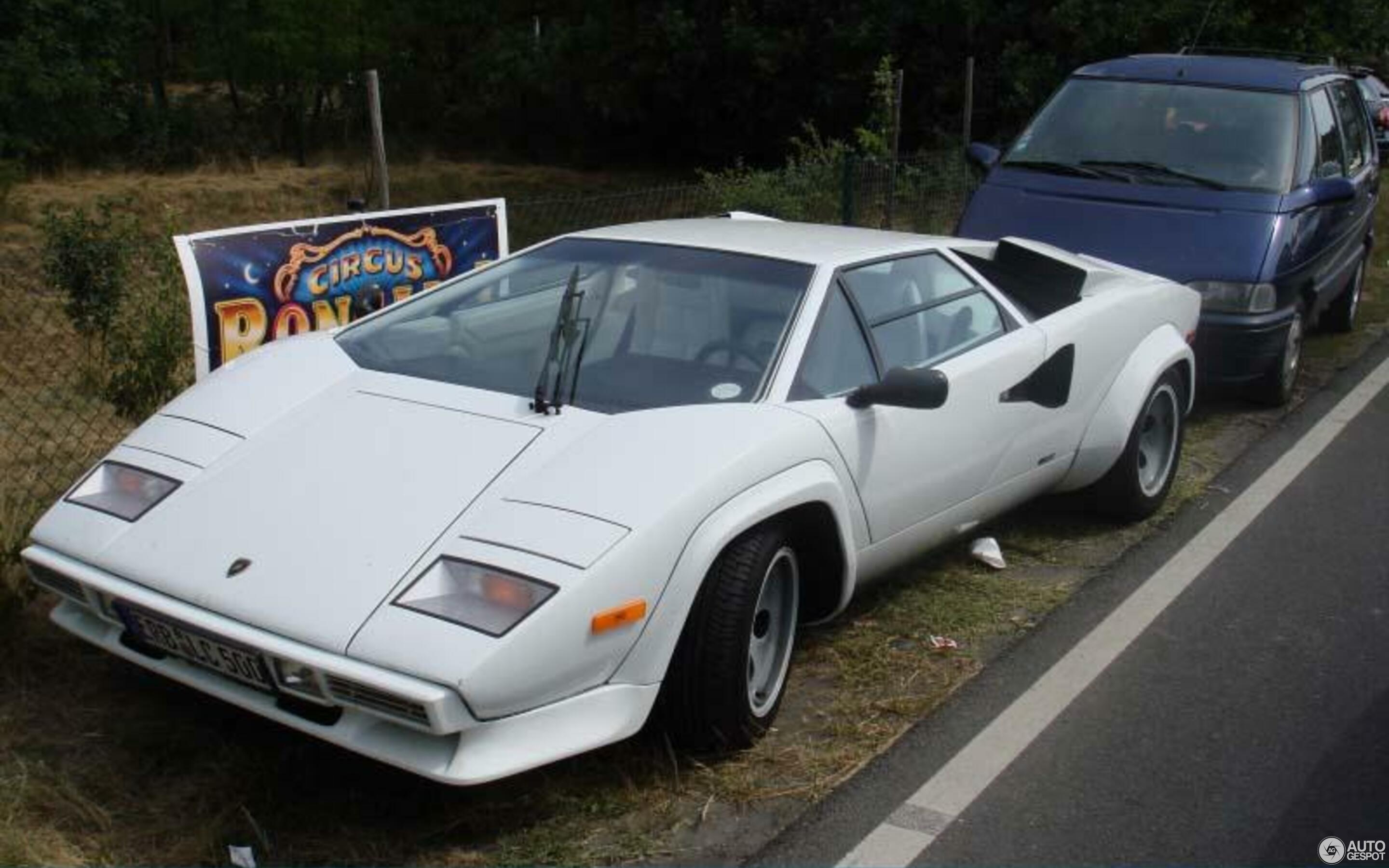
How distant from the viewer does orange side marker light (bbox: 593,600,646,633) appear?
330cm

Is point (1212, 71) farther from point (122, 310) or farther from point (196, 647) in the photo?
point (196, 647)

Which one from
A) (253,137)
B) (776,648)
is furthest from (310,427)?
(253,137)

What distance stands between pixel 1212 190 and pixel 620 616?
19.0 ft

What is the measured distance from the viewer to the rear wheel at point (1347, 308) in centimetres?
992

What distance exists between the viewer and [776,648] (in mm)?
4105

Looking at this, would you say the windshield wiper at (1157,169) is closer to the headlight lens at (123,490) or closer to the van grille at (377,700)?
the headlight lens at (123,490)

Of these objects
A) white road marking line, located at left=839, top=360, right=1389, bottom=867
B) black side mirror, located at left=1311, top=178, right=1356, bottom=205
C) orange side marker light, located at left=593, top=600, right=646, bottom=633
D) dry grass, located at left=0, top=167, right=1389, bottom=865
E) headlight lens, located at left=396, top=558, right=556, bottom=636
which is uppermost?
black side mirror, located at left=1311, top=178, right=1356, bottom=205

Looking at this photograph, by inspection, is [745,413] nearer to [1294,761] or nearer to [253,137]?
[1294,761]

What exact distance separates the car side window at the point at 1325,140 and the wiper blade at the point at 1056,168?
1233 millimetres

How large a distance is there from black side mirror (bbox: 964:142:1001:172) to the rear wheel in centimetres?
277

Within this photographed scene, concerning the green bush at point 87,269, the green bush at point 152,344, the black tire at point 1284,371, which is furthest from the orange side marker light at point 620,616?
the black tire at point 1284,371

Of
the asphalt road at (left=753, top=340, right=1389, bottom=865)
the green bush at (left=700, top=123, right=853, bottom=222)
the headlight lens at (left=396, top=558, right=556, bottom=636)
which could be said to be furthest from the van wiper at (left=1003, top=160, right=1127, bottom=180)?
the headlight lens at (left=396, top=558, right=556, bottom=636)

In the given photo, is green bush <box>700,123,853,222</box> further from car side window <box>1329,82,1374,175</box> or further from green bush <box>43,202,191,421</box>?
green bush <box>43,202,191,421</box>

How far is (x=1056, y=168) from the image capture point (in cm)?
842
